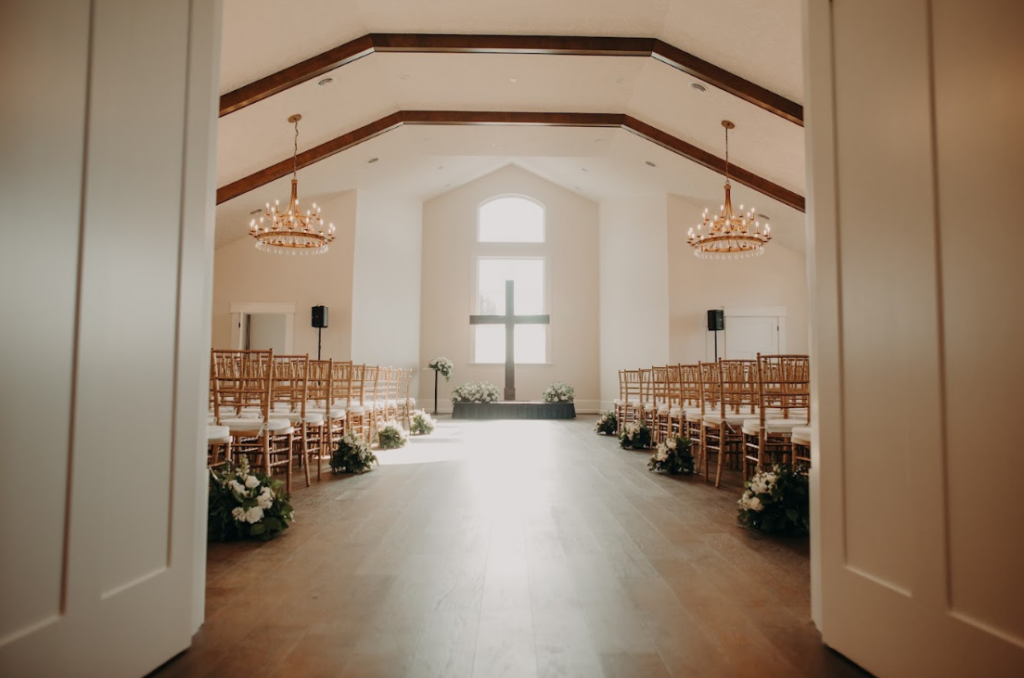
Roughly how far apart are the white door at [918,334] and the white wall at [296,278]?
10.3 m

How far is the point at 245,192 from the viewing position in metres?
9.20

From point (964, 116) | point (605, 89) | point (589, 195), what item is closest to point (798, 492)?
point (964, 116)

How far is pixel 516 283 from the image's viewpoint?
13641 mm

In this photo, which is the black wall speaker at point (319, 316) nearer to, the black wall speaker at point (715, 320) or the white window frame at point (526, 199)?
the white window frame at point (526, 199)

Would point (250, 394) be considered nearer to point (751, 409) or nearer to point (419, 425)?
point (751, 409)

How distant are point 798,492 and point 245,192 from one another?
880cm

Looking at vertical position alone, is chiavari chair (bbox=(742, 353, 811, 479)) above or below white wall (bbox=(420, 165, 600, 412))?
below

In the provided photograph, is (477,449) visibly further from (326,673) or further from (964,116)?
(964,116)

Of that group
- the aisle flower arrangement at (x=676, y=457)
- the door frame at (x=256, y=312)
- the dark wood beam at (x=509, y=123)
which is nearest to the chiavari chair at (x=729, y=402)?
the aisle flower arrangement at (x=676, y=457)

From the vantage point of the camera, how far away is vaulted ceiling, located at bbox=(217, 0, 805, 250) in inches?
230

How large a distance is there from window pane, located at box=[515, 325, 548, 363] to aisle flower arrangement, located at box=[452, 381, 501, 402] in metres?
→ 1.49

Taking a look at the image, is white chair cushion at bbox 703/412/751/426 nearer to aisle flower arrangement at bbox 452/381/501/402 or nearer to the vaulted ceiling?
the vaulted ceiling

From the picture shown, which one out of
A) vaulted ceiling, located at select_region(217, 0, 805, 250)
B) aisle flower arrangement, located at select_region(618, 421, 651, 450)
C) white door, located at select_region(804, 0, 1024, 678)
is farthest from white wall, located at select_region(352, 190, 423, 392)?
white door, located at select_region(804, 0, 1024, 678)

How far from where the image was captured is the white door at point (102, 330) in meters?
1.30
